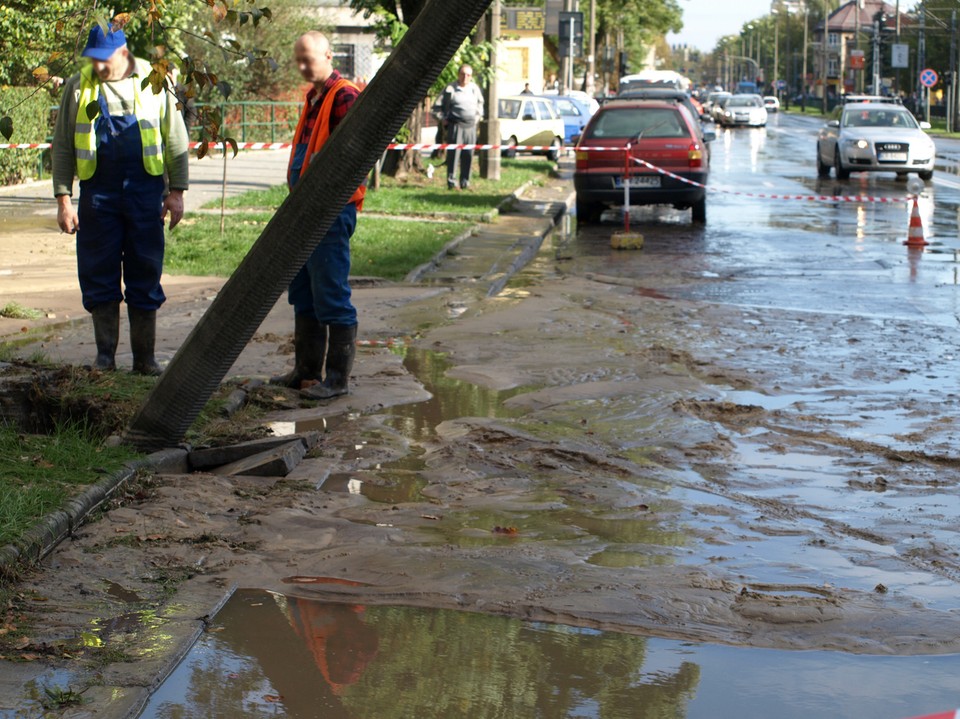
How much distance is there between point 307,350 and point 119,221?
4.28 feet

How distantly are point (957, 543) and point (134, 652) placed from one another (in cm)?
322

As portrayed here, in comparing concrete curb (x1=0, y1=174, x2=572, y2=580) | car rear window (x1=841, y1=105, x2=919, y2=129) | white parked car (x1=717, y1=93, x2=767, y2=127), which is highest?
white parked car (x1=717, y1=93, x2=767, y2=127)

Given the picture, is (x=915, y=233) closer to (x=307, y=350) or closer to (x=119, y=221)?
(x=307, y=350)

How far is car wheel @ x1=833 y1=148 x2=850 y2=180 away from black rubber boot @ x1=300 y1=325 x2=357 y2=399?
22287 mm

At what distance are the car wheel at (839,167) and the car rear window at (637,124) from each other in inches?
393

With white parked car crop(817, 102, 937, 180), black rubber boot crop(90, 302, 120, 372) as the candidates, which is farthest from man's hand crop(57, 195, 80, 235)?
white parked car crop(817, 102, 937, 180)

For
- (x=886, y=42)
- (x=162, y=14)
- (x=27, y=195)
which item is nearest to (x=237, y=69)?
(x=27, y=195)

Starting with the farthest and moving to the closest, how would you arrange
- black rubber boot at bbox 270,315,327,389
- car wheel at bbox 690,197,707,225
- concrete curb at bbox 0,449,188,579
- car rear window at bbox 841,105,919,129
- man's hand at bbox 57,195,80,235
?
car rear window at bbox 841,105,919,129 < car wheel at bbox 690,197,707,225 < black rubber boot at bbox 270,315,327,389 < man's hand at bbox 57,195,80,235 < concrete curb at bbox 0,449,188,579

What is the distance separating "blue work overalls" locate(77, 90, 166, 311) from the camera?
7.53 metres

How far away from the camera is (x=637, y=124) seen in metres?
19.3

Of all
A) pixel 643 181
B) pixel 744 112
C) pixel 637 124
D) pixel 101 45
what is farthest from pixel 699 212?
pixel 744 112

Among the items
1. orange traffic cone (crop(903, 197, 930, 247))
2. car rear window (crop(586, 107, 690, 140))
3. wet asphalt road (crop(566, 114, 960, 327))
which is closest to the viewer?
wet asphalt road (crop(566, 114, 960, 327))

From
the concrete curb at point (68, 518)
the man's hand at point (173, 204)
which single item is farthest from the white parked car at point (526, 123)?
the concrete curb at point (68, 518)

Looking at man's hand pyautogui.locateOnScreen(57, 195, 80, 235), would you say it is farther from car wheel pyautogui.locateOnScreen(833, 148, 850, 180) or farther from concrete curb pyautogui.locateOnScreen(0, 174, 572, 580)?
car wheel pyautogui.locateOnScreen(833, 148, 850, 180)
